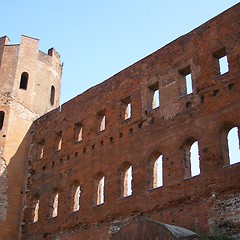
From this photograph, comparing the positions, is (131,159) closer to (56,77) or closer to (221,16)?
(221,16)

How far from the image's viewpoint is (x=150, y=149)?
14.4 m

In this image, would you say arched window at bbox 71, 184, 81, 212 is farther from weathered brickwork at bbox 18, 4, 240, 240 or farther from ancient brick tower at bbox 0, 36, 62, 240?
ancient brick tower at bbox 0, 36, 62, 240

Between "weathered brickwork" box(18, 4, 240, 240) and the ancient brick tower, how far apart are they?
650 mm

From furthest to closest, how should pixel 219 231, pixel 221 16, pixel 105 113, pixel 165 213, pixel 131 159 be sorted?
pixel 105 113
pixel 131 159
pixel 221 16
pixel 165 213
pixel 219 231

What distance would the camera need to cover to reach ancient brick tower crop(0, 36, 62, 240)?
18.9 metres

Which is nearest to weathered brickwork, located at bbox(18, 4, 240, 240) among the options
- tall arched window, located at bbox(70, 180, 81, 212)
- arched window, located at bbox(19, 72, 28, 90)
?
tall arched window, located at bbox(70, 180, 81, 212)

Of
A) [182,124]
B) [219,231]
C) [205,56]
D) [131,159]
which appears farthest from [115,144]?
A: [219,231]

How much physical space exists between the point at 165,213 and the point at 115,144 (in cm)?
364

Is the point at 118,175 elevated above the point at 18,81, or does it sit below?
below

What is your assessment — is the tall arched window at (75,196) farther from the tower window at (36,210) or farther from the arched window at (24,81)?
the arched window at (24,81)

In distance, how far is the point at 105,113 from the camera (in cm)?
1703

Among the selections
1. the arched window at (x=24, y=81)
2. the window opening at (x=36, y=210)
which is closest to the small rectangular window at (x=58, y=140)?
the window opening at (x=36, y=210)

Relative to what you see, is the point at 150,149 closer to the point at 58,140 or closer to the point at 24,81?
the point at 58,140

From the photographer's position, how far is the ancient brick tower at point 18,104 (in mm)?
18875
